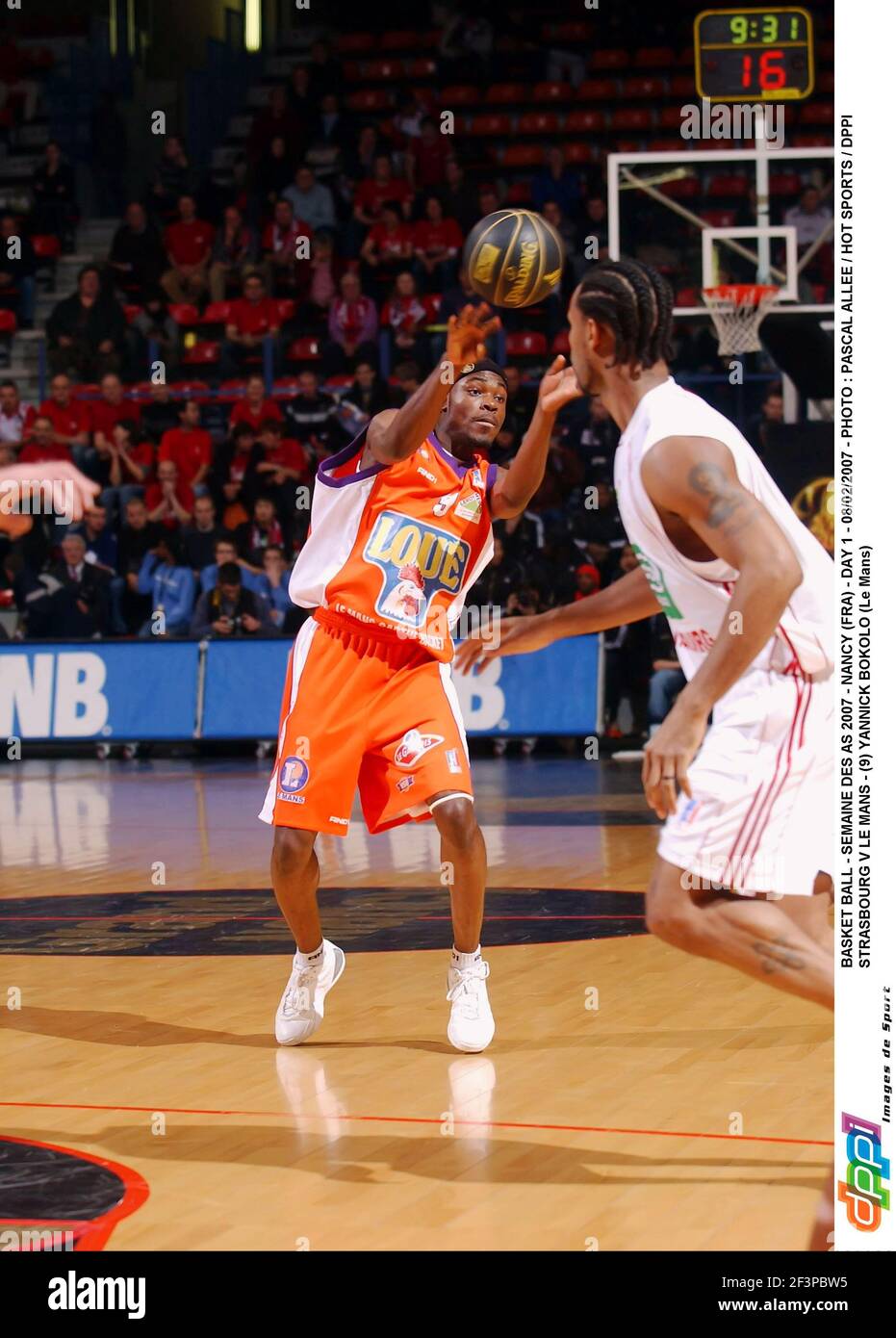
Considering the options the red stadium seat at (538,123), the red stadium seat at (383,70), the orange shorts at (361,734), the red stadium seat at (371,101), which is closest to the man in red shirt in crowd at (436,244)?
the red stadium seat at (538,123)

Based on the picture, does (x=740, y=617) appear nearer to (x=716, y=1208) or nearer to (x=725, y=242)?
(x=716, y=1208)

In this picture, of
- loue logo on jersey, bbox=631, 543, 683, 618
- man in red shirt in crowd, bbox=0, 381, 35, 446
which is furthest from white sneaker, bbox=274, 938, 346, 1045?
man in red shirt in crowd, bbox=0, 381, 35, 446

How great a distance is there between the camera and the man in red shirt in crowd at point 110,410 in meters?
17.7

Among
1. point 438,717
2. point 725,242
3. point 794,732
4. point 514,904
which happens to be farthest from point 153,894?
point 725,242

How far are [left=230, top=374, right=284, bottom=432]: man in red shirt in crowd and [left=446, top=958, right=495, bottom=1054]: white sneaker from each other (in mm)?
11981

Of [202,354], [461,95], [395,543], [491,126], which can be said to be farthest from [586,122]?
[395,543]

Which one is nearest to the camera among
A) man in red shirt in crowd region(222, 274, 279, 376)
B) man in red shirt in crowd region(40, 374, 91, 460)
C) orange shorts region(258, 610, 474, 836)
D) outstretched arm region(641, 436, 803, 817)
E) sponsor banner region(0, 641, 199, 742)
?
outstretched arm region(641, 436, 803, 817)

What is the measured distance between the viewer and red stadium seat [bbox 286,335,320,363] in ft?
60.3

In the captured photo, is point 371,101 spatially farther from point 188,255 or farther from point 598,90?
point 188,255

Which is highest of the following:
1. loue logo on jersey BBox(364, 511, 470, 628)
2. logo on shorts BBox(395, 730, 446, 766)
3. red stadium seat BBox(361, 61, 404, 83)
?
red stadium seat BBox(361, 61, 404, 83)

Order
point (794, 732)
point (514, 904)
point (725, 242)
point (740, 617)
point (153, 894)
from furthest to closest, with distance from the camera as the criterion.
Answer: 1. point (725, 242)
2. point (153, 894)
3. point (514, 904)
4. point (794, 732)
5. point (740, 617)

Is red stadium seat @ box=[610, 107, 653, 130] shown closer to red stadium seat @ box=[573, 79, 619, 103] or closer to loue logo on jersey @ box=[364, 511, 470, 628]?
red stadium seat @ box=[573, 79, 619, 103]

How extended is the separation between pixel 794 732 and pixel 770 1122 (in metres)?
1.30

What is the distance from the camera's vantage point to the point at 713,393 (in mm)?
16422
